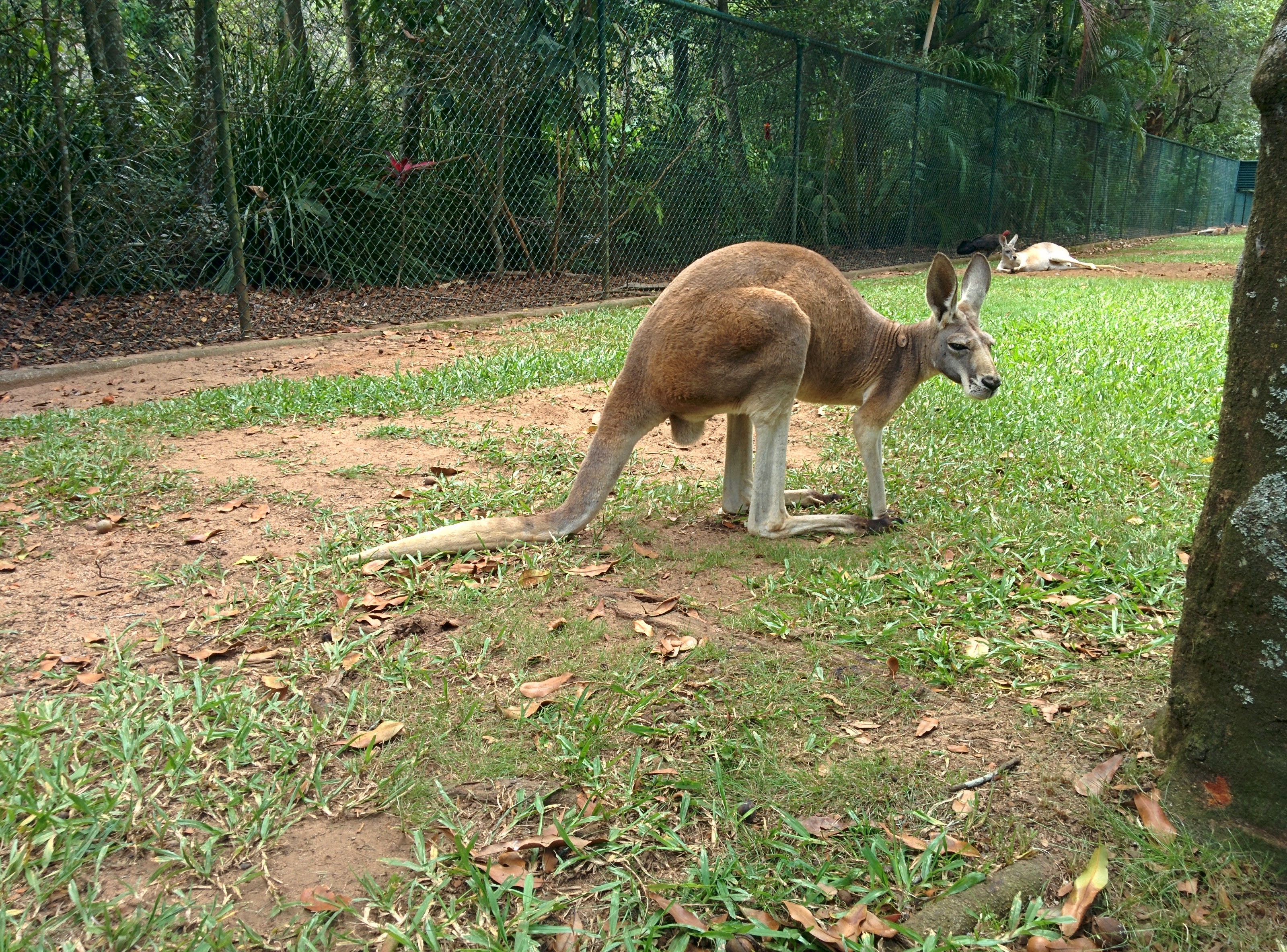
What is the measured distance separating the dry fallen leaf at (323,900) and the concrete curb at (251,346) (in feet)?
16.8

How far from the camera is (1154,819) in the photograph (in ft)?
5.89

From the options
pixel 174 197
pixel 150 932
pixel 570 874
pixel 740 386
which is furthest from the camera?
pixel 174 197

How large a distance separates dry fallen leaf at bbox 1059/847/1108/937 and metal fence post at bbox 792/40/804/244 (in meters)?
9.43

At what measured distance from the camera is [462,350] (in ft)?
22.0

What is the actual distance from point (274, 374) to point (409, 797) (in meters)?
4.58

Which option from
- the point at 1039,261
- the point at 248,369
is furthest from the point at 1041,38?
the point at 248,369

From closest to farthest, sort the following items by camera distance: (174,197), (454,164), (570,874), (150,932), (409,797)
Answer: (150,932)
(570,874)
(409,797)
(174,197)
(454,164)

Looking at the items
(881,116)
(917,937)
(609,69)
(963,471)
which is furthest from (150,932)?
(881,116)

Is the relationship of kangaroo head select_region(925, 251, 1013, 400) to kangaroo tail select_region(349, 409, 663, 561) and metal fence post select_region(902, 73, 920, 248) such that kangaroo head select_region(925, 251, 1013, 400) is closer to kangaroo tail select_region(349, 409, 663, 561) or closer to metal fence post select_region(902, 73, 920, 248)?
kangaroo tail select_region(349, 409, 663, 561)

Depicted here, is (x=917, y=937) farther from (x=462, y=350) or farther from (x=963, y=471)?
(x=462, y=350)

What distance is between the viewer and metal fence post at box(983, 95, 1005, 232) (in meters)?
14.7

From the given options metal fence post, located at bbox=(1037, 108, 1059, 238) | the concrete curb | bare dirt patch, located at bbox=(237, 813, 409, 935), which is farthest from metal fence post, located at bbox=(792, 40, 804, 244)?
bare dirt patch, located at bbox=(237, 813, 409, 935)

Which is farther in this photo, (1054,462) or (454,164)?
(454,164)

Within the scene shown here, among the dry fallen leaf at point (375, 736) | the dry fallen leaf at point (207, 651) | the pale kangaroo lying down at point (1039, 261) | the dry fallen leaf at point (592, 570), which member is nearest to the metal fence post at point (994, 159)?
the pale kangaroo lying down at point (1039, 261)
